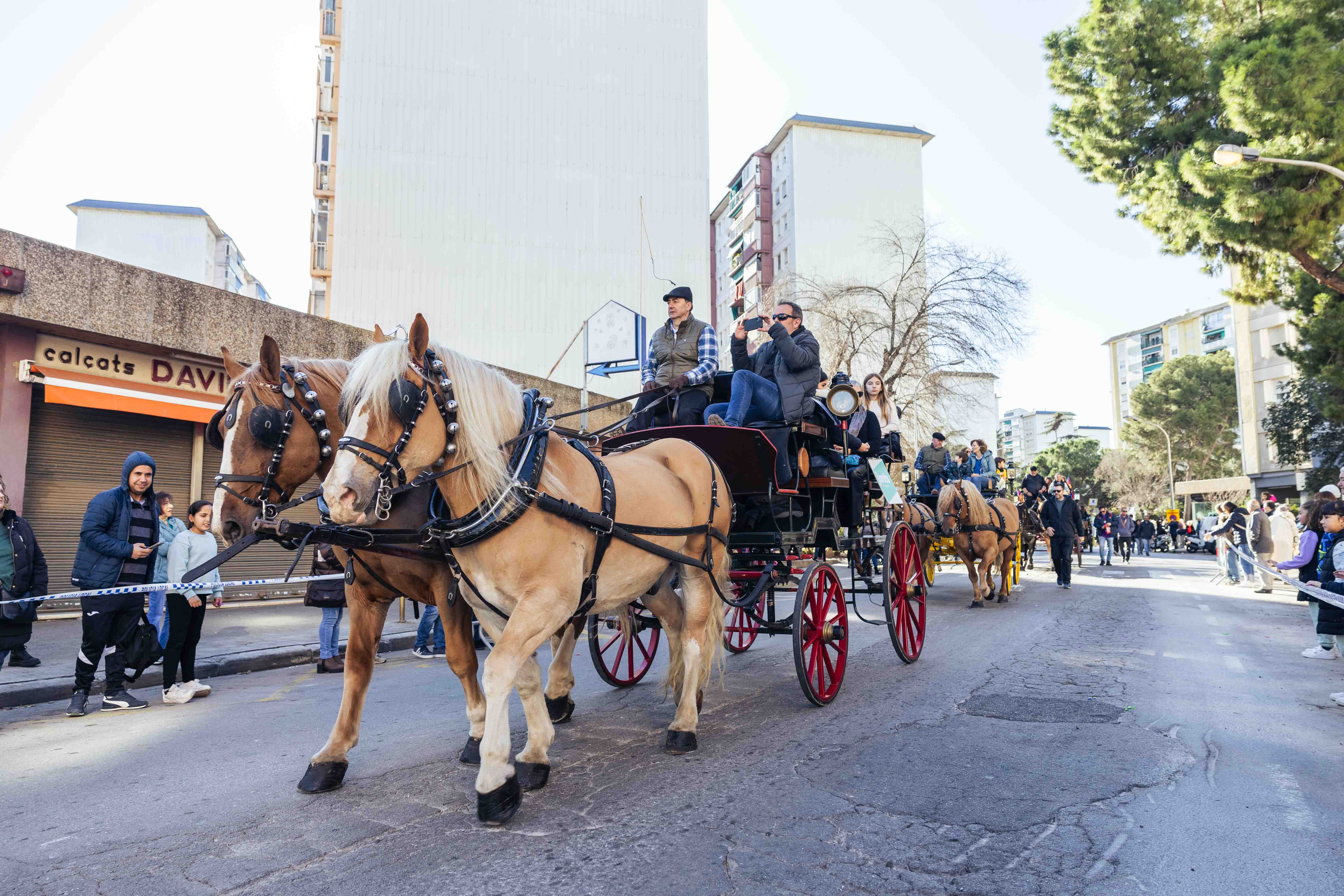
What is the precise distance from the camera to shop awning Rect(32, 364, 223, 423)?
1028cm

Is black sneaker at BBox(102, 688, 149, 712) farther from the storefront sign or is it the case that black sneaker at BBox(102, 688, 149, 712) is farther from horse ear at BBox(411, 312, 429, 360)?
horse ear at BBox(411, 312, 429, 360)

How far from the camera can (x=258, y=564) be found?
13.0 metres

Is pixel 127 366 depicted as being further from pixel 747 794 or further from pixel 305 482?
pixel 747 794

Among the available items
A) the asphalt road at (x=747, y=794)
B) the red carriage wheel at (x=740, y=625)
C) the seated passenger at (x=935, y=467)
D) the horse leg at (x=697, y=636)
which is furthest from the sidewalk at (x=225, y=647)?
the seated passenger at (x=935, y=467)

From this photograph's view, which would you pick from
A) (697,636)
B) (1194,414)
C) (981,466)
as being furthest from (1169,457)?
(697,636)

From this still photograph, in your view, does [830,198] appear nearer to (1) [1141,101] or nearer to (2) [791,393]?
(1) [1141,101]

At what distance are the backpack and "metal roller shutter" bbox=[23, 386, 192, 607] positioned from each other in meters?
4.67

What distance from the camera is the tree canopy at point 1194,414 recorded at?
52.5 metres

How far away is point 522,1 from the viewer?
28203 mm

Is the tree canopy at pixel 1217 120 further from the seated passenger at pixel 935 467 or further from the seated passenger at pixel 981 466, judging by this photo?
the seated passenger at pixel 935 467

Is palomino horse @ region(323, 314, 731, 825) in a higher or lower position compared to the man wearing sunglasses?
lower

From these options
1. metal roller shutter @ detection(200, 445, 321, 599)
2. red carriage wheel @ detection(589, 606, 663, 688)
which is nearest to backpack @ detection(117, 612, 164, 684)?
red carriage wheel @ detection(589, 606, 663, 688)

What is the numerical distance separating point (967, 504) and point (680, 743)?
330 inches

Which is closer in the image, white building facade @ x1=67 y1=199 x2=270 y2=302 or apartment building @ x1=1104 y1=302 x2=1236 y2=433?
white building facade @ x1=67 y1=199 x2=270 y2=302
